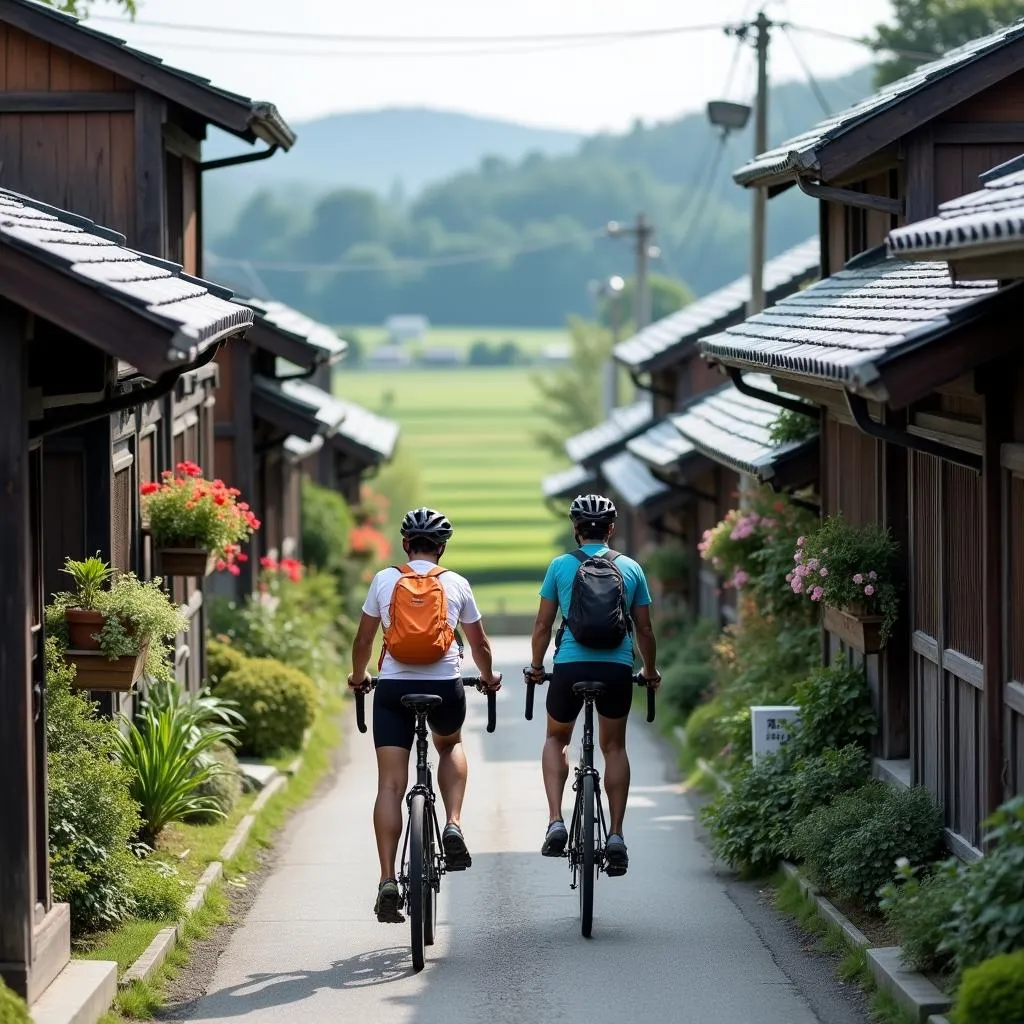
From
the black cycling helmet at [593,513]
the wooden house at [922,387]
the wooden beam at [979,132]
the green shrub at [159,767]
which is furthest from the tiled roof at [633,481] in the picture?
the black cycling helmet at [593,513]

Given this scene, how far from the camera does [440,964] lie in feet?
29.1

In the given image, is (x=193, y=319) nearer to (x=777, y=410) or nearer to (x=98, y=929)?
(x=98, y=929)

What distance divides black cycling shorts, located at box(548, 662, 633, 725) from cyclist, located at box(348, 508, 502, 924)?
1.36 feet

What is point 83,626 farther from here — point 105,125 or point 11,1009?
point 105,125

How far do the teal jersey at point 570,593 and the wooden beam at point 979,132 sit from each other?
378cm

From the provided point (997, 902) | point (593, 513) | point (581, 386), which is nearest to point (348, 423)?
point (593, 513)

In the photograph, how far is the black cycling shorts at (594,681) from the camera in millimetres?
9125

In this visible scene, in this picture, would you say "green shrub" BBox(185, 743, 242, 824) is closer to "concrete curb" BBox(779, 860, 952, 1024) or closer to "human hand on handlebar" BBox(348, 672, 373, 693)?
"human hand on handlebar" BBox(348, 672, 373, 693)

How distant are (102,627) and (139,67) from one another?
4.51 meters

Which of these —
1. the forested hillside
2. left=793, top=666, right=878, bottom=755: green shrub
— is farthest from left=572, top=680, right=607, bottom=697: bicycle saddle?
the forested hillside

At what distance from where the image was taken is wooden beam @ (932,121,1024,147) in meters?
11.0

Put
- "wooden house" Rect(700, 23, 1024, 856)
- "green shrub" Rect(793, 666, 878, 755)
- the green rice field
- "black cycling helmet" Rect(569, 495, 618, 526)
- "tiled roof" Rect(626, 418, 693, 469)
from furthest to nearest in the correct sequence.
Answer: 1. the green rice field
2. "tiled roof" Rect(626, 418, 693, 469)
3. "green shrub" Rect(793, 666, 878, 755)
4. "black cycling helmet" Rect(569, 495, 618, 526)
5. "wooden house" Rect(700, 23, 1024, 856)

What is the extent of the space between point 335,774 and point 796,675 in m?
5.17

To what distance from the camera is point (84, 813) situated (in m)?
9.08
